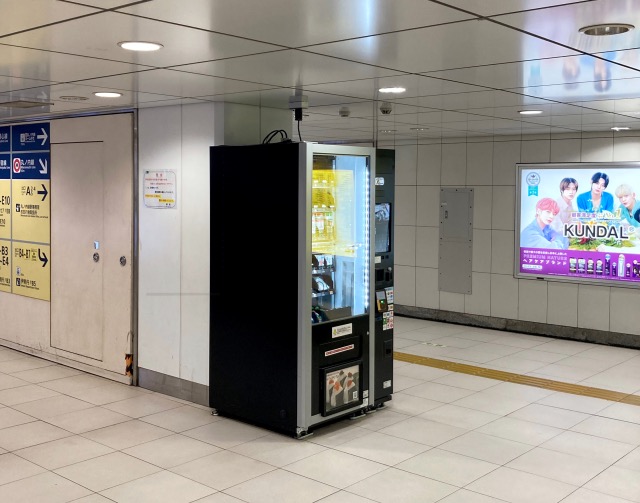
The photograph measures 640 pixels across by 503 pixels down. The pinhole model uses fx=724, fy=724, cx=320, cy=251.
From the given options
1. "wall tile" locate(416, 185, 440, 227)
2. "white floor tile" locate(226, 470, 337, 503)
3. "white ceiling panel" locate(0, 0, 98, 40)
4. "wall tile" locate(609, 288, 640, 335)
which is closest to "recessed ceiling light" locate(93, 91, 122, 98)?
"white ceiling panel" locate(0, 0, 98, 40)

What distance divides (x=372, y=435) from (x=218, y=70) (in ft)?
9.59

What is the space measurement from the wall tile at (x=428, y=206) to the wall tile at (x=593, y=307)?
2.33 meters

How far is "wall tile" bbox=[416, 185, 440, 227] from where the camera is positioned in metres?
10.5

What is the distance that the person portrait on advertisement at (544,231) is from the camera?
9398mm

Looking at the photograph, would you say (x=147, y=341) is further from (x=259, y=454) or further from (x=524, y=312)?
(x=524, y=312)

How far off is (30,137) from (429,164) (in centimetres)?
546

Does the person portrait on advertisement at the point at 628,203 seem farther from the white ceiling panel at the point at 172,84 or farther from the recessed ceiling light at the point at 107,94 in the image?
→ the recessed ceiling light at the point at 107,94

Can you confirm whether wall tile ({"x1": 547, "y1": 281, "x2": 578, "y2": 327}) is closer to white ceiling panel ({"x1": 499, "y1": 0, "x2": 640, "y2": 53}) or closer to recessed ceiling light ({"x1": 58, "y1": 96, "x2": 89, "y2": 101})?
white ceiling panel ({"x1": 499, "y1": 0, "x2": 640, "y2": 53})

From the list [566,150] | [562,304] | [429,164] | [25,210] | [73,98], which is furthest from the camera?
[429,164]

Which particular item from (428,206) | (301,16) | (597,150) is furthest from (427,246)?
(301,16)

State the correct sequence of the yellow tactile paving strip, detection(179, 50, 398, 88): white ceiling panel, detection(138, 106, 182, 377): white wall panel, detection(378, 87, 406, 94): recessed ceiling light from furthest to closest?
the yellow tactile paving strip
detection(138, 106, 182, 377): white wall panel
detection(378, 87, 406, 94): recessed ceiling light
detection(179, 50, 398, 88): white ceiling panel

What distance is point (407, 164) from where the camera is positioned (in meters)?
10.8

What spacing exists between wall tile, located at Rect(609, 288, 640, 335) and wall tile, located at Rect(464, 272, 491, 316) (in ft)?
5.55

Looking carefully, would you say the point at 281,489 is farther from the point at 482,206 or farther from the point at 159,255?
the point at 482,206
